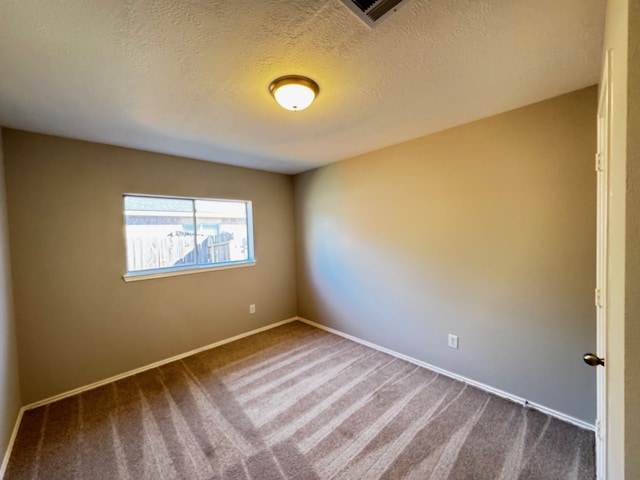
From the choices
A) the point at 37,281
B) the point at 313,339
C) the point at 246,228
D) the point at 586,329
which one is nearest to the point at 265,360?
the point at 313,339

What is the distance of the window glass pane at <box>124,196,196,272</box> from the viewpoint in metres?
2.69

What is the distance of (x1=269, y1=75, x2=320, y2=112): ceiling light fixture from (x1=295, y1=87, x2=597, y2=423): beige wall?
145cm

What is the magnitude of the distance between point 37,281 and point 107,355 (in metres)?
0.90

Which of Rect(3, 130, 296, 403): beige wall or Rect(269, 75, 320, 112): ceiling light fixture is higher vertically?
Rect(269, 75, 320, 112): ceiling light fixture

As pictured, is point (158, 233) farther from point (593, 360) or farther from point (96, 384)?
point (593, 360)

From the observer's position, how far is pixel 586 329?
5.75 ft

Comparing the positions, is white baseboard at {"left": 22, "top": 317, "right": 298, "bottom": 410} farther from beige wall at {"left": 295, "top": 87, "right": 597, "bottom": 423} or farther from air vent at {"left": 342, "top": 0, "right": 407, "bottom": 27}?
air vent at {"left": 342, "top": 0, "right": 407, "bottom": 27}

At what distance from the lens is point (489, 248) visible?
Answer: 2160mm

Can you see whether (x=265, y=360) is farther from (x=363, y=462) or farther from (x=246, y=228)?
(x=246, y=228)

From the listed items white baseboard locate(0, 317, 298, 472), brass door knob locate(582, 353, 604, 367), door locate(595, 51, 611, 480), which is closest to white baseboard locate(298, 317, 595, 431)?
door locate(595, 51, 611, 480)

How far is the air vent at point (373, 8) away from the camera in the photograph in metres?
1.01

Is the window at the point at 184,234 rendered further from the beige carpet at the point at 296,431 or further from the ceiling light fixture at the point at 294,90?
the ceiling light fixture at the point at 294,90

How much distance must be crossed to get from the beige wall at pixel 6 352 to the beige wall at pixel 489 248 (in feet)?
9.73

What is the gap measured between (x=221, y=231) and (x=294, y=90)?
7.76ft
